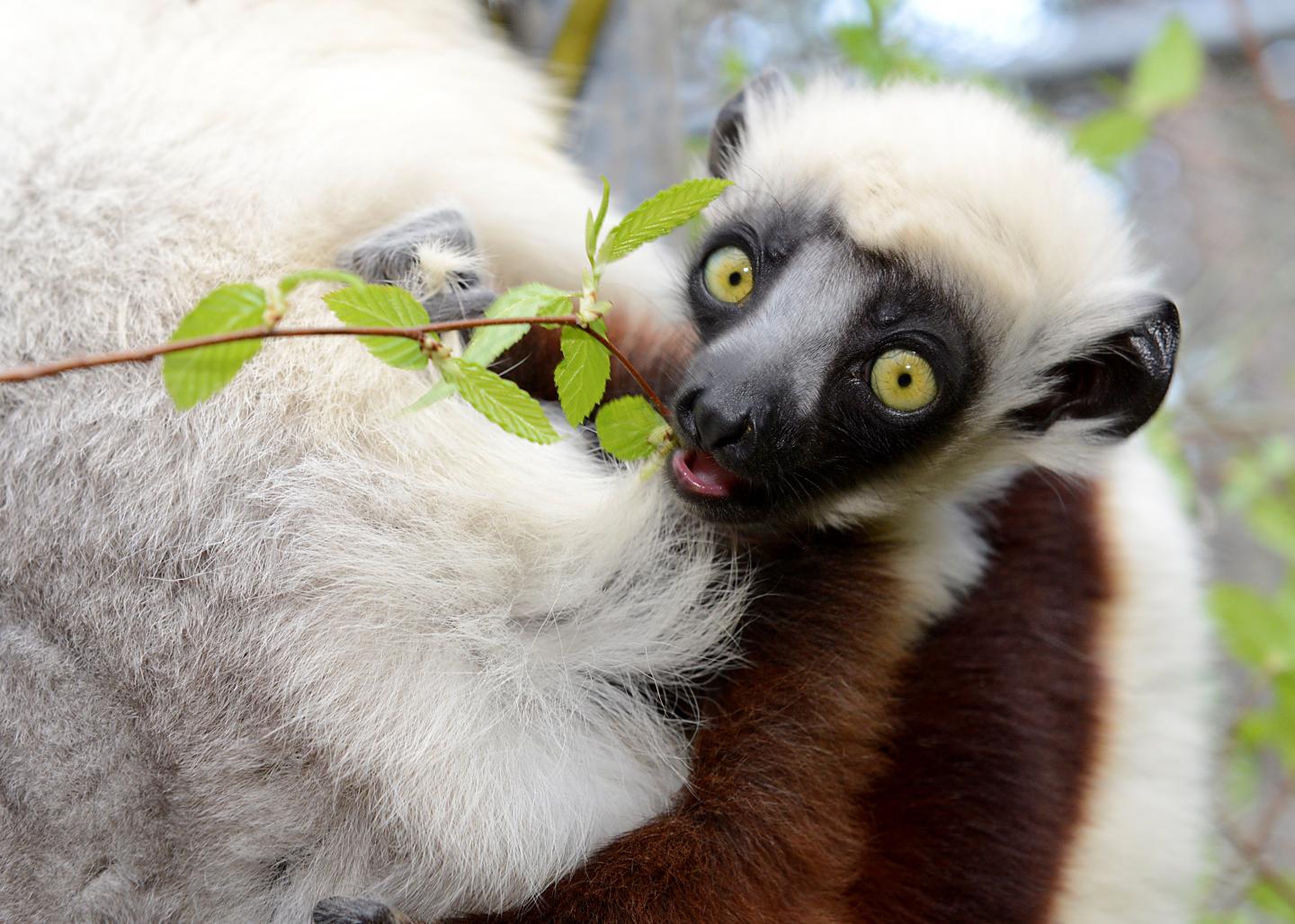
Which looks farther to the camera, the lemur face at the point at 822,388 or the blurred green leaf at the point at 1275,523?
the blurred green leaf at the point at 1275,523

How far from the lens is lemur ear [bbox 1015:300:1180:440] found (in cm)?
173

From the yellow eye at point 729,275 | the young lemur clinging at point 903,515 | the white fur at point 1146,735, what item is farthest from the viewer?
the white fur at point 1146,735

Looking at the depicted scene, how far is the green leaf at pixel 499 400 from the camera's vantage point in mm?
1117

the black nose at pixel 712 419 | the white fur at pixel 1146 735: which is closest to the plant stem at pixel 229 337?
the black nose at pixel 712 419

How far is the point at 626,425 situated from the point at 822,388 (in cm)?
32

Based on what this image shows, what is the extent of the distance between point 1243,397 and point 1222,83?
53.8 inches

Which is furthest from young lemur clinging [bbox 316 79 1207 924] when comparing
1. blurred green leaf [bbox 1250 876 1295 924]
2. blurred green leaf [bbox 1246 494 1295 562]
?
blurred green leaf [bbox 1250 876 1295 924]

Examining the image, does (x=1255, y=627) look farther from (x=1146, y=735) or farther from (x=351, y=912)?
(x=351, y=912)

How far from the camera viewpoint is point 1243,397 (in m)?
5.10

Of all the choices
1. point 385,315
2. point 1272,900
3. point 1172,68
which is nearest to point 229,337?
point 385,315

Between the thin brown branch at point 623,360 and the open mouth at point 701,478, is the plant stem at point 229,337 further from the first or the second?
the open mouth at point 701,478

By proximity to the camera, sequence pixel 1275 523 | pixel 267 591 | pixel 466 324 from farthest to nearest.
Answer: pixel 1275 523 → pixel 267 591 → pixel 466 324

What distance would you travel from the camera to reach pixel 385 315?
3.64ft

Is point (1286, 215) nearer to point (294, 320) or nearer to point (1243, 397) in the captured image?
point (1243, 397)
